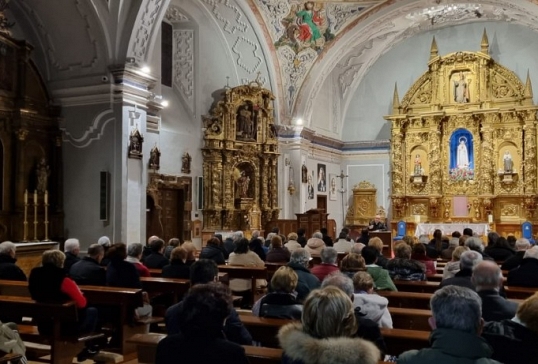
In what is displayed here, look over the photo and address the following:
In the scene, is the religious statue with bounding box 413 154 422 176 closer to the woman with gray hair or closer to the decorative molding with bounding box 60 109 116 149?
the decorative molding with bounding box 60 109 116 149

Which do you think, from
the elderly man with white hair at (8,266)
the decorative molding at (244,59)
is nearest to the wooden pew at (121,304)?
the elderly man with white hair at (8,266)

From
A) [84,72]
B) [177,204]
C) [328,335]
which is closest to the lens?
Answer: [328,335]

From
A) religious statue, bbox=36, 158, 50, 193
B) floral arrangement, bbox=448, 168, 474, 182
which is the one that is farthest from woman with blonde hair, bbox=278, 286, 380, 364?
floral arrangement, bbox=448, 168, 474, 182

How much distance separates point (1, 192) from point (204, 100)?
7.74 m

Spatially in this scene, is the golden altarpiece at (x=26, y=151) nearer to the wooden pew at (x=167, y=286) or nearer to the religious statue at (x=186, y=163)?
the religious statue at (x=186, y=163)

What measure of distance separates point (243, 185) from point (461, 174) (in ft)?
28.5

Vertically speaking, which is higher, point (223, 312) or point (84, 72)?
point (84, 72)

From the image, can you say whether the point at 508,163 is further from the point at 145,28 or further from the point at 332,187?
the point at 145,28

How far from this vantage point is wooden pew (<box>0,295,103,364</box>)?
524 centimetres

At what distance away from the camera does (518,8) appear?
17500 millimetres

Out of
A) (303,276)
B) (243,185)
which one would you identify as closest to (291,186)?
(243,185)

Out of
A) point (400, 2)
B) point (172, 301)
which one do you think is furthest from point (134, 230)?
point (400, 2)

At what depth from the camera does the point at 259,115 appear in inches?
738

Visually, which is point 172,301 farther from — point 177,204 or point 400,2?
point 400,2
